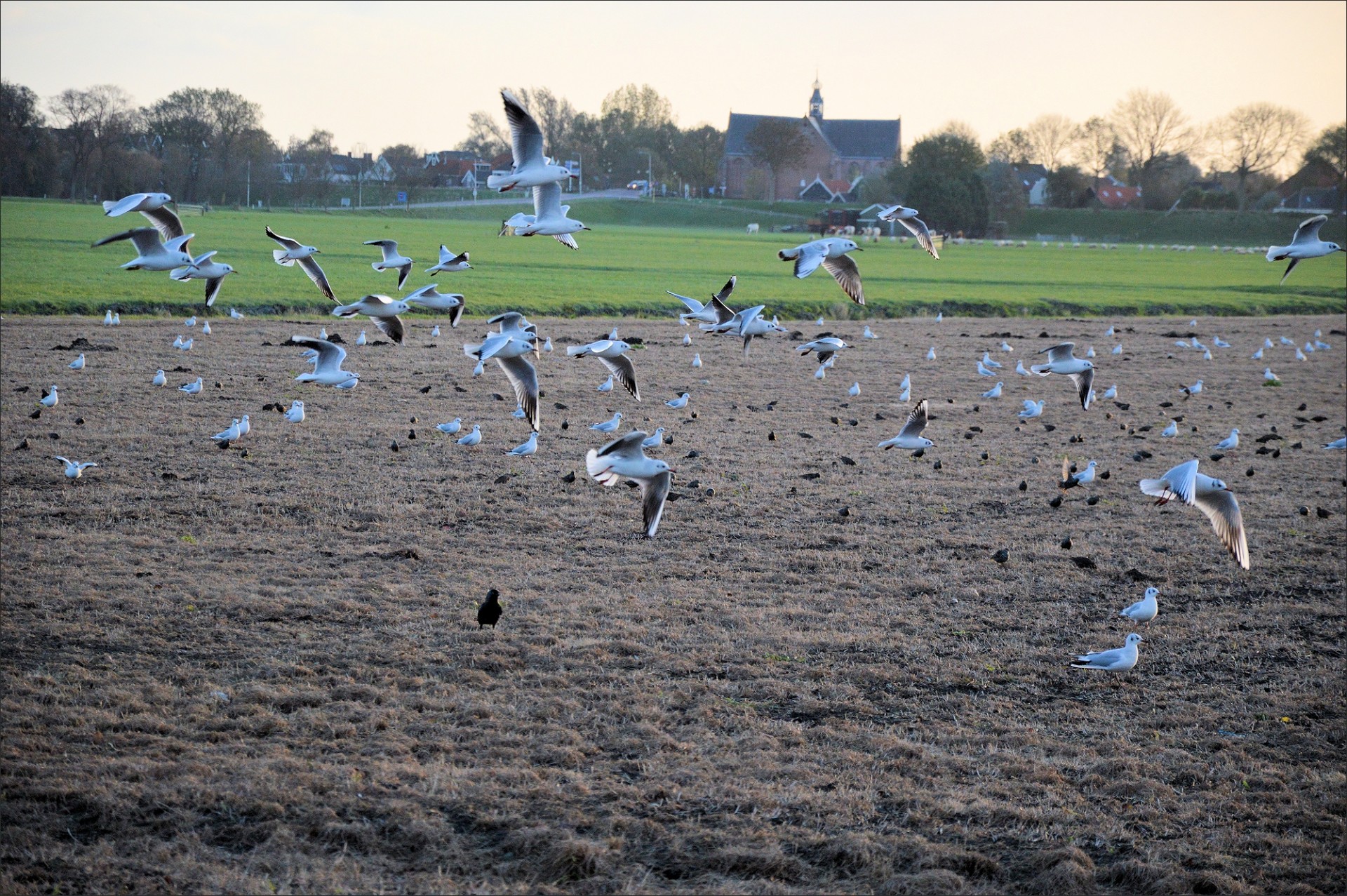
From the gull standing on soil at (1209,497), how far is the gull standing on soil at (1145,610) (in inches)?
28.4

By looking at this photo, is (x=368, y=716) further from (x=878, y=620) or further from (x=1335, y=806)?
(x=1335, y=806)

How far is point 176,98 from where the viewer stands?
78.5 m

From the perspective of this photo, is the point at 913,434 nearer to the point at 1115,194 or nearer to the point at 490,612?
the point at 490,612

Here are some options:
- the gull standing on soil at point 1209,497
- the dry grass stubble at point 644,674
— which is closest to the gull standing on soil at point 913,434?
the dry grass stubble at point 644,674

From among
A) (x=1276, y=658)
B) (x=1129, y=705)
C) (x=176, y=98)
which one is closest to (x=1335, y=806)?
(x=1129, y=705)

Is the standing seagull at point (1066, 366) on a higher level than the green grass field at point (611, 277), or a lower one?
lower

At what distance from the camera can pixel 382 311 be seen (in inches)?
458

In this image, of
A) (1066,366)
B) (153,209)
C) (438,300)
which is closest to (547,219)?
(438,300)

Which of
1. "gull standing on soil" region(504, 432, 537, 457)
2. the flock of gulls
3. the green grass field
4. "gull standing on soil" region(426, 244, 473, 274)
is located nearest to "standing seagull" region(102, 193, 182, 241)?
the flock of gulls

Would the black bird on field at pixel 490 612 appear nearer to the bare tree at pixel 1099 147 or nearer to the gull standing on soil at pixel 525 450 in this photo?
the gull standing on soil at pixel 525 450

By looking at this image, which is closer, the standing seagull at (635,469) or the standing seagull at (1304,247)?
the standing seagull at (635,469)

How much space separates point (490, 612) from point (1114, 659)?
4779 mm

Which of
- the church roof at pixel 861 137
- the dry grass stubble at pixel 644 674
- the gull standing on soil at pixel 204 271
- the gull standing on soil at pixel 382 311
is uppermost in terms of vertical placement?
the church roof at pixel 861 137

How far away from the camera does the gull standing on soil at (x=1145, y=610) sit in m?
9.63
